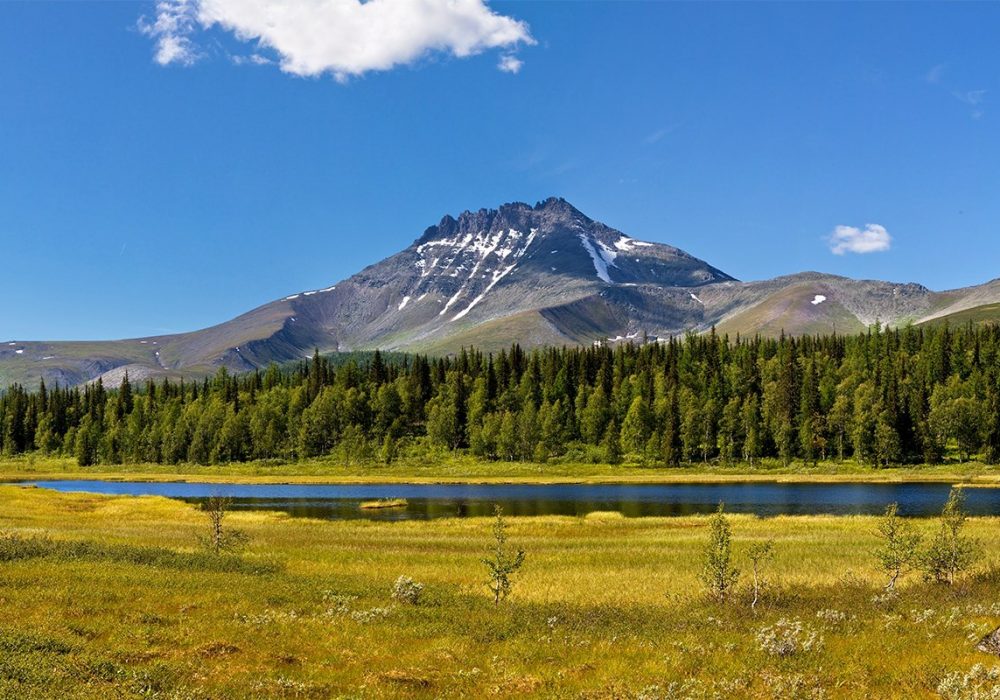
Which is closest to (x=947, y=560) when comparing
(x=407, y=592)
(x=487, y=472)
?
(x=407, y=592)

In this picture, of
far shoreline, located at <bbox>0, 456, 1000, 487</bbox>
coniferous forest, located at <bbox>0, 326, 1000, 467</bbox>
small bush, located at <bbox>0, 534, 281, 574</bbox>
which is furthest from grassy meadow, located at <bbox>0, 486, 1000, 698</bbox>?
coniferous forest, located at <bbox>0, 326, 1000, 467</bbox>

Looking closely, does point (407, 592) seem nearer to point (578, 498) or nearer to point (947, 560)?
point (947, 560)

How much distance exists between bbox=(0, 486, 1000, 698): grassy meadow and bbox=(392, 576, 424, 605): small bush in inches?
19.9

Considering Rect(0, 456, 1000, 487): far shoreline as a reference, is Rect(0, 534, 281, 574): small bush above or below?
above

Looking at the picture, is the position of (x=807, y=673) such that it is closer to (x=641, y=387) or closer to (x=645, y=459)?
(x=645, y=459)

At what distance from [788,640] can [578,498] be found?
81745 mm

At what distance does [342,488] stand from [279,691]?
115 m

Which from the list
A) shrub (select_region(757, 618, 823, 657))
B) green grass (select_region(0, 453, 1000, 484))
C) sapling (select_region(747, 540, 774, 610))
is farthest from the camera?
green grass (select_region(0, 453, 1000, 484))

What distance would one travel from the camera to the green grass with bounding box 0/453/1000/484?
138 m

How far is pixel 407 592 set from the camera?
3238cm

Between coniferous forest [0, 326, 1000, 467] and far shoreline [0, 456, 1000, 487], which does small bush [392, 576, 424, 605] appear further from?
coniferous forest [0, 326, 1000, 467]

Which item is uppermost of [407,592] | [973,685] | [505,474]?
[973,685]

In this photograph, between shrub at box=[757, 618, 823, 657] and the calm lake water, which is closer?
shrub at box=[757, 618, 823, 657]

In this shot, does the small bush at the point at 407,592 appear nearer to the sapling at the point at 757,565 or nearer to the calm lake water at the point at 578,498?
the sapling at the point at 757,565
